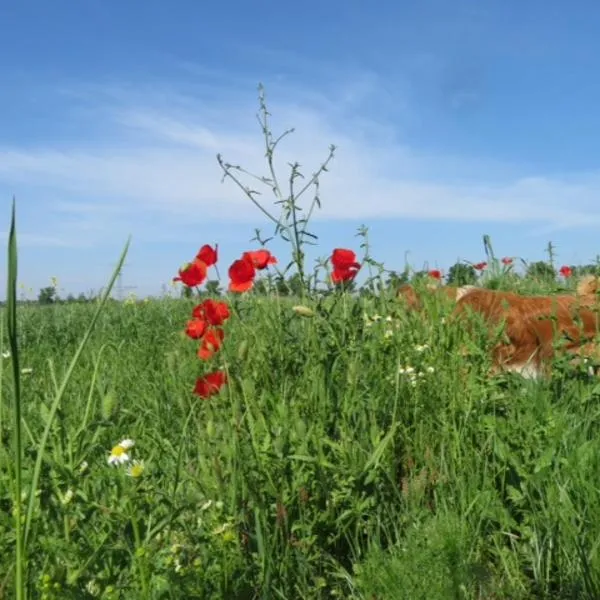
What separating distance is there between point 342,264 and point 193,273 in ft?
1.59

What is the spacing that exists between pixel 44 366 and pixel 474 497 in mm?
3513

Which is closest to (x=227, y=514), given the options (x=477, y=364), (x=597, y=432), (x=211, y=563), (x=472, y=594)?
(x=211, y=563)

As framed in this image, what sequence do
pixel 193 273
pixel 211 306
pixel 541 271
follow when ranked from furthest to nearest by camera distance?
pixel 541 271, pixel 193 273, pixel 211 306

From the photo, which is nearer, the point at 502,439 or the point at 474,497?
the point at 474,497

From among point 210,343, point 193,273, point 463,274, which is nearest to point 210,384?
point 210,343

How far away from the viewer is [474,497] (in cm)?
209

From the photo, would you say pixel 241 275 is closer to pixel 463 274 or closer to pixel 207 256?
pixel 207 256

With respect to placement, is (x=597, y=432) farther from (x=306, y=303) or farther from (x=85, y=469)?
(x=85, y=469)

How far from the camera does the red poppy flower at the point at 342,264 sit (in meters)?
2.51

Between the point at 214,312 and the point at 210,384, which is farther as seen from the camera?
the point at 214,312

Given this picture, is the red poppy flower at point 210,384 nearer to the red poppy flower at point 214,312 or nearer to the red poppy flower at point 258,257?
the red poppy flower at point 214,312

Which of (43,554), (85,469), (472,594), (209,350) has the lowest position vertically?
(472,594)

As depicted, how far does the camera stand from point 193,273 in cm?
253

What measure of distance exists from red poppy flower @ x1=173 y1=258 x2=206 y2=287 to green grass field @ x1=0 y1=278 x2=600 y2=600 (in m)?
0.17
